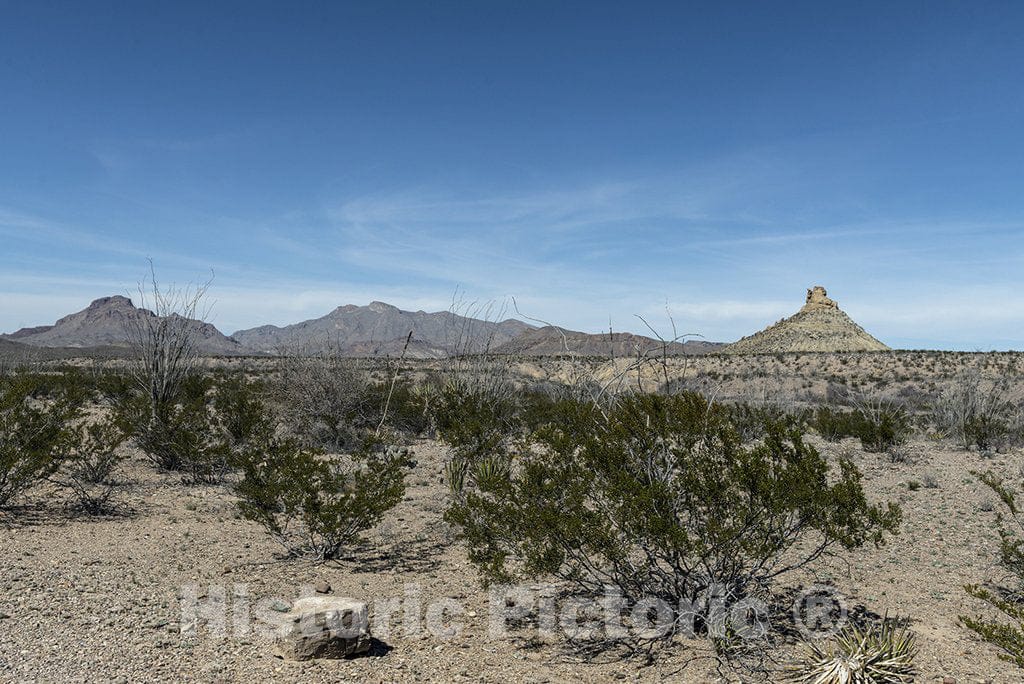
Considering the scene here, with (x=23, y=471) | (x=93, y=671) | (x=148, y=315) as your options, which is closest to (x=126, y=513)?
(x=23, y=471)

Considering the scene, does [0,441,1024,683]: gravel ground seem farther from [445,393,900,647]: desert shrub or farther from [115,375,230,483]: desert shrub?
[115,375,230,483]: desert shrub

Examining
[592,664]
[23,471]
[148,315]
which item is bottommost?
[592,664]

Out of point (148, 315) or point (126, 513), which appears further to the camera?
point (148, 315)

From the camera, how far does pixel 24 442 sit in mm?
9469

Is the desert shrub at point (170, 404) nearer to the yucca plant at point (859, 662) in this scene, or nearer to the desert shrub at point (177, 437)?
the desert shrub at point (177, 437)

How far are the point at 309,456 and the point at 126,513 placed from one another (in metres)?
3.43

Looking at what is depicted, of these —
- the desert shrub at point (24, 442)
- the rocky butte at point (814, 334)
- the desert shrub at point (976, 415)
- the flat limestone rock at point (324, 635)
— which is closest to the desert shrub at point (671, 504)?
the flat limestone rock at point (324, 635)

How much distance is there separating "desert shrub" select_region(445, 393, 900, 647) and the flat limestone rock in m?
1.11

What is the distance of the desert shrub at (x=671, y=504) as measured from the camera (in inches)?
201

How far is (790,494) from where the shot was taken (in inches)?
198

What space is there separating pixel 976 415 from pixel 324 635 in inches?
728

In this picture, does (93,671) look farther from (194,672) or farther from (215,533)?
(215,533)

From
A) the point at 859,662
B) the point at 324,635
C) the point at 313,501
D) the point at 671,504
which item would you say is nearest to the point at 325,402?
the point at 313,501

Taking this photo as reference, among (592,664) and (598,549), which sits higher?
(598,549)
